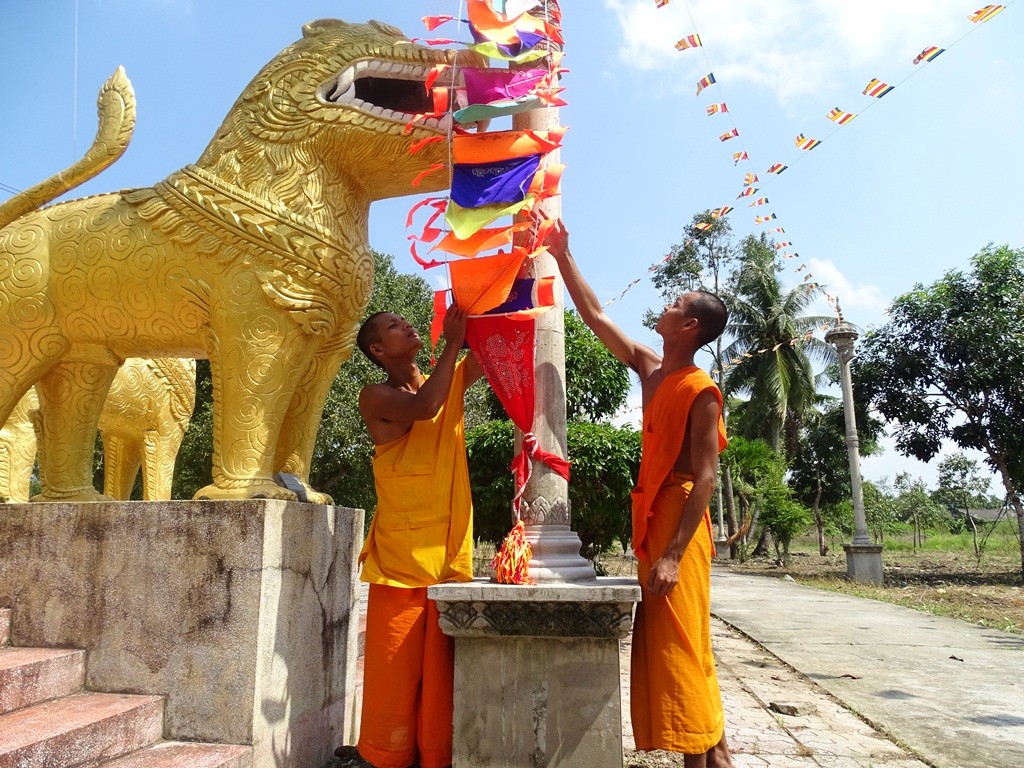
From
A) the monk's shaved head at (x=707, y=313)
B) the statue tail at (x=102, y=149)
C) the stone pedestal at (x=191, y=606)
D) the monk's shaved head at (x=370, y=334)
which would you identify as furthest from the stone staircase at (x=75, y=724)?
the monk's shaved head at (x=707, y=313)

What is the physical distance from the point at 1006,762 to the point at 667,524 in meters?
2.41

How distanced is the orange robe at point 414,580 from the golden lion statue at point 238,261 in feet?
1.75

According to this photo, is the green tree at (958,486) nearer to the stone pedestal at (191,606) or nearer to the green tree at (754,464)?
the green tree at (754,464)

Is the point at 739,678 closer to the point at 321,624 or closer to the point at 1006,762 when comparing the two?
the point at 1006,762

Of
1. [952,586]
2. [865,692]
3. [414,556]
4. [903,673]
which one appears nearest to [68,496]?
[414,556]

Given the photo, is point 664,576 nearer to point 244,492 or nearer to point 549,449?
point 549,449

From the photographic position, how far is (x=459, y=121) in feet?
9.04

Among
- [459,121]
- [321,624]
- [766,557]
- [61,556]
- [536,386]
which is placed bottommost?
[766,557]

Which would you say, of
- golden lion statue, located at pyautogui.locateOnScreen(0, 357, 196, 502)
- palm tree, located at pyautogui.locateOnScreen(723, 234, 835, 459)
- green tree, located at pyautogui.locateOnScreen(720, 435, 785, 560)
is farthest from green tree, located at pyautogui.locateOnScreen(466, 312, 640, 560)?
palm tree, located at pyautogui.locateOnScreen(723, 234, 835, 459)

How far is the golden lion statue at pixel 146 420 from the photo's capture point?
5.00 meters

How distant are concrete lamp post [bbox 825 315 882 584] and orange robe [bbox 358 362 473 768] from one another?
509 inches

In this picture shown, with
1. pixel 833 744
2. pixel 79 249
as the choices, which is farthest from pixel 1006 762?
pixel 79 249

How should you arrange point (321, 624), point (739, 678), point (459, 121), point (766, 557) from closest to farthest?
point (459, 121)
point (321, 624)
point (739, 678)
point (766, 557)

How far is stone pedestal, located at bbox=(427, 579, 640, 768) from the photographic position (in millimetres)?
2369
